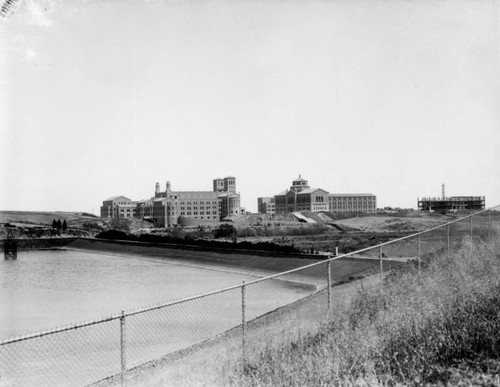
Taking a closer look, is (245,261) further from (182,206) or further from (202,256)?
(182,206)

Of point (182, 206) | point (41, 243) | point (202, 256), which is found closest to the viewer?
point (202, 256)

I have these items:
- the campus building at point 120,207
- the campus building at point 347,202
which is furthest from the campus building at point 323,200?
the campus building at point 120,207

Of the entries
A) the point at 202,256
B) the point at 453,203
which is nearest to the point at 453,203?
the point at 453,203

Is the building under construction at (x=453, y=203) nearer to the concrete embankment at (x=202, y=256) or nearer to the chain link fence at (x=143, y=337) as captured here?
the concrete embankment at (x=202, y=256)

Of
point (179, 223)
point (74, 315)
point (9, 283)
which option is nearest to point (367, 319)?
point (74, 315)

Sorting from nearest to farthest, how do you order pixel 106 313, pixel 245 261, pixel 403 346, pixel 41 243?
pixel 403 346 → pixel 106 313 → pixel 245 261 → pixel 41 243

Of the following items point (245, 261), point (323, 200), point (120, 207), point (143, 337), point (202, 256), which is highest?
point (323, 200)

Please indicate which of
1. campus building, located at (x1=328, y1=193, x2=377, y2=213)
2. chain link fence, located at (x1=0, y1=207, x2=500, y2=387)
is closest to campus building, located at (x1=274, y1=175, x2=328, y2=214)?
campus building, located at (x1=328, y1=193, x2=377, y2=213)
